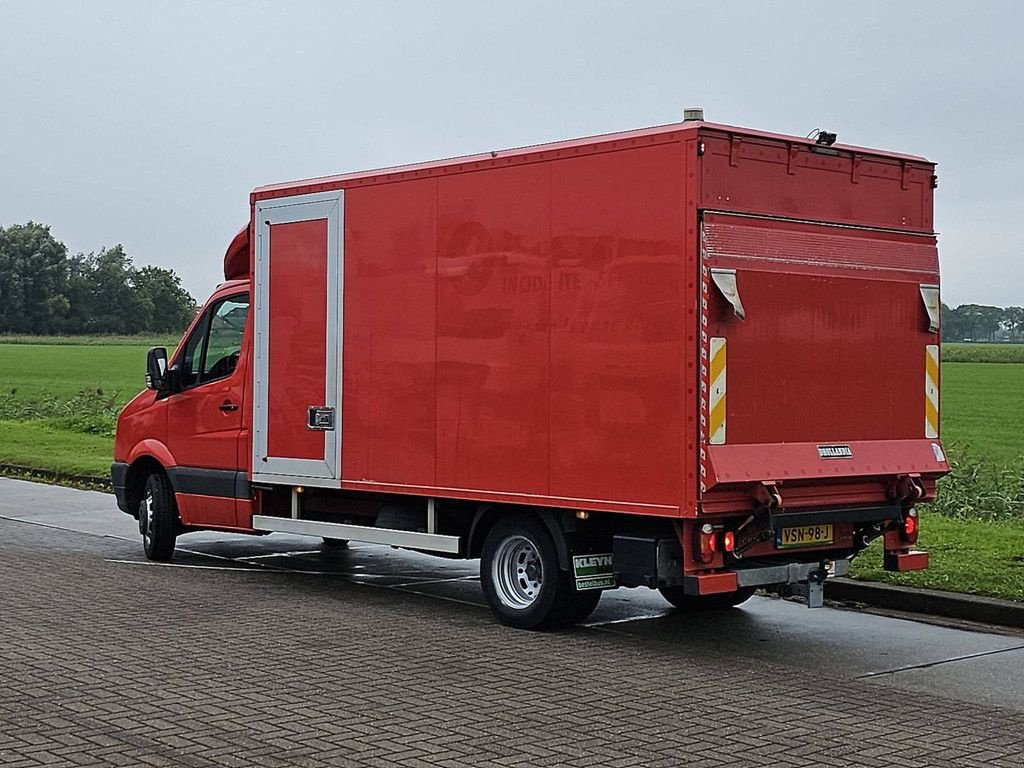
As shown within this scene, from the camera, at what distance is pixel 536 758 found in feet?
21.8

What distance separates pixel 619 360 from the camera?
9.45 m

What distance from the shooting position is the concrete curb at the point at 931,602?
34.7 feet

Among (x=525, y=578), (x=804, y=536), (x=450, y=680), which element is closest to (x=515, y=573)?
(x=525, y=578)

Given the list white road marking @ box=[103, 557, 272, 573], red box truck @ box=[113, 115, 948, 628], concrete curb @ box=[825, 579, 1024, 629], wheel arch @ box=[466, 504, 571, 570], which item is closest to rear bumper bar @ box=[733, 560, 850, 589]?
red box truck @ box=[113, 115, 948, 628]

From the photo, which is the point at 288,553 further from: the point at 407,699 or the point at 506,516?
the point at 407,699

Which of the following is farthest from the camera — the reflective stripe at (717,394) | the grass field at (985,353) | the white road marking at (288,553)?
the grass field at (985,353)

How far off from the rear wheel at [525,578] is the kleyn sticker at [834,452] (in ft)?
5.98

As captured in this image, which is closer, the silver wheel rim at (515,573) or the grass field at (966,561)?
the silver wheel rim at (515,573)

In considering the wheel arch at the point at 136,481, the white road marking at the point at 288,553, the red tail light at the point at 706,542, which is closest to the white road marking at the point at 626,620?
the red tail light at the point at 706,542

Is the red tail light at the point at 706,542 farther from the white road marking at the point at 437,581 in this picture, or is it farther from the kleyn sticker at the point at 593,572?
the white road marking at the point at 437,581

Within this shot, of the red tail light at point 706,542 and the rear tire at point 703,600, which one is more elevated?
the red tail light at point 706,542

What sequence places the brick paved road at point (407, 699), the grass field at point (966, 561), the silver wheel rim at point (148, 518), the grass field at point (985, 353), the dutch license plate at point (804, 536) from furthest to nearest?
1. the grass field at point (985, 353)
2. the silver wheel rim at point (148, 518)
3. the grass field at point (966, 561)
4. the dutch license plate at point (804, 536)
5. the brick paved road at point (407, 699)

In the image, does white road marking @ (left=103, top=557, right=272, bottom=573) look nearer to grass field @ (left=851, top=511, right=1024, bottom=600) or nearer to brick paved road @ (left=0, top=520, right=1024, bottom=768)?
brick paved road @ (left=0, top=520, right=1024, bottom=768)

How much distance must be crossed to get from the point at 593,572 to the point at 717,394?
1.54 m
